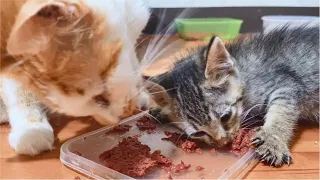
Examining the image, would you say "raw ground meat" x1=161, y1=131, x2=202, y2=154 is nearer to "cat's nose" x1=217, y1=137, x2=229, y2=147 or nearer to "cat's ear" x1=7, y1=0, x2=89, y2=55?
"cat's nose" x1=217, y1=137, x2=229, y2=147

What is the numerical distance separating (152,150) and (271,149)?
292mm

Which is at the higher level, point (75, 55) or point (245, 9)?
point (75, 55)

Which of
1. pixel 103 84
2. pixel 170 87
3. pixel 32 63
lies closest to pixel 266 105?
pixel 170 87

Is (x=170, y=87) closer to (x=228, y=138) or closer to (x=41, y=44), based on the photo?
(x=228, y=138)

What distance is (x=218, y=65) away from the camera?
3.45 ft

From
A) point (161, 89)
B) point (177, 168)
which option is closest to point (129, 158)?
point (177, 168)

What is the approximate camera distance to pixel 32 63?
2.54ft

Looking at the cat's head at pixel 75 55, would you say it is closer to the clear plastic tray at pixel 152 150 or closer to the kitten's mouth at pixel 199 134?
→ the clear plastic tray at pixel 152 150

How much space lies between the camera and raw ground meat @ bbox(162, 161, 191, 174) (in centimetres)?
94

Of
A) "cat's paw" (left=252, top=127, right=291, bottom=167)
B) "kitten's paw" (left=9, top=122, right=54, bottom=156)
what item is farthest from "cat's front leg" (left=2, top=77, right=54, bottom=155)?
"cat's paw" (left=252, top=127, right=291, bottom=167)

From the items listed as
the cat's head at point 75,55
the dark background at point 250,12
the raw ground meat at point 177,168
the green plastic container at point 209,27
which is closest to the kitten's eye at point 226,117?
the raw ground meat at point 177,168

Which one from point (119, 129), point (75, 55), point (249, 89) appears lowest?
point (119, 129)

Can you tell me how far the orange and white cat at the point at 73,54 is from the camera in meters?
0.73

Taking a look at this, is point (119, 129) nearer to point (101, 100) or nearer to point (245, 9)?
point (101, 100)
